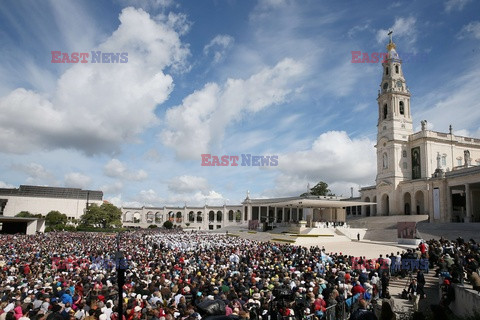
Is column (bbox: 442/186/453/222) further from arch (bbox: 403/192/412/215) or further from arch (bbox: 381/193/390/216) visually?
arch (bbox: 381/193/390/216)

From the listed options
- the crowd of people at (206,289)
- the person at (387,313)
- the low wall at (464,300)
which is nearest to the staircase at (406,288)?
the crowd of people at (206,289)

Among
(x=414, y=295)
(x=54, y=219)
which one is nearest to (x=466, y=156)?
(x=414, y=295)

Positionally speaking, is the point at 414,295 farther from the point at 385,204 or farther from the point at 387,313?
the point at 385,204

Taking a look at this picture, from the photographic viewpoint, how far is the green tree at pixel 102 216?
74938mm

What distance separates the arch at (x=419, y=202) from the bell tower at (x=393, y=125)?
3.31 metres

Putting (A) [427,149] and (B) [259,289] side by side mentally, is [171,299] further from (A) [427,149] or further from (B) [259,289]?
(A) [427,149]

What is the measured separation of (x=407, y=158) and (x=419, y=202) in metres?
7.04

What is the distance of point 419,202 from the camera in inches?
1913

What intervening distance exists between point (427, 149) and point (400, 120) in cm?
641

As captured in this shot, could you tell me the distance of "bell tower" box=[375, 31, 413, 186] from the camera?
5147 centimetres

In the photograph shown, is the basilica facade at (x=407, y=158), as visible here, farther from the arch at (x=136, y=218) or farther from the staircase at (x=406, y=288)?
the arch at (x=136, y=218)

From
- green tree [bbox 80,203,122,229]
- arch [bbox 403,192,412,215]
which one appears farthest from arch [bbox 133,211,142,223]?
arch [bbox 403,192,412,215]

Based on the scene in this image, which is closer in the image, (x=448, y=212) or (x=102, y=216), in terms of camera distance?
(x=448, y=212)

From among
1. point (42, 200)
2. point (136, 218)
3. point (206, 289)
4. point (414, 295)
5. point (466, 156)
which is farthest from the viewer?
point (136, 218)
